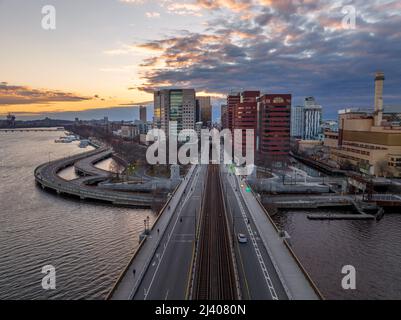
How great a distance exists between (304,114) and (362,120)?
9325 cm

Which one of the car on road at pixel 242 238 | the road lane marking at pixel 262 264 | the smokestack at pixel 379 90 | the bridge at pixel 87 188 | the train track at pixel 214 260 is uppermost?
the smokestack at pixel 379 90

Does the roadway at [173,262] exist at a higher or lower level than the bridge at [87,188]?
higher

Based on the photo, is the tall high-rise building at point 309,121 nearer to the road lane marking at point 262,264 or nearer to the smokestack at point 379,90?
the smokestack at point 379,90

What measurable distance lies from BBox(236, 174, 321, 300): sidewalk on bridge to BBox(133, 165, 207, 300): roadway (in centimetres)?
490

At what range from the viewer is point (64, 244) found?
1041 inches

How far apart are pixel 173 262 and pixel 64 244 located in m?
12.1

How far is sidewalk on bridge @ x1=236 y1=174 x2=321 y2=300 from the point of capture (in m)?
15.4

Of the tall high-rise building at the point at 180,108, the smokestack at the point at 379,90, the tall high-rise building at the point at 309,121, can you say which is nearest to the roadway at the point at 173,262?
the smokestack at the point at 379,90

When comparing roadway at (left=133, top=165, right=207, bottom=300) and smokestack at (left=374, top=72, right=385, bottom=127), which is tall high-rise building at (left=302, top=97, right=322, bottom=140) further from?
roadway at (left=133, top=165, right=207, bottom=300)

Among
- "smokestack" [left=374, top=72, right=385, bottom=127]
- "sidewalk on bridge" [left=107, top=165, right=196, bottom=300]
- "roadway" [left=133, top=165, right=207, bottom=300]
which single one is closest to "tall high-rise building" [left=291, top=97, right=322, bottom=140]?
"smokestack" [left=374, top=72, right=385, bottom=127]

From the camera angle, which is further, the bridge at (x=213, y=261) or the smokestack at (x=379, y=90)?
the smokestack at (x=379, y=90)

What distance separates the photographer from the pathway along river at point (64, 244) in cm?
2014
